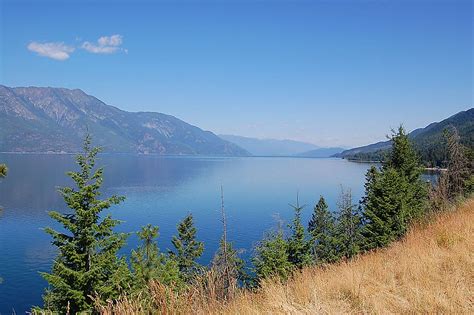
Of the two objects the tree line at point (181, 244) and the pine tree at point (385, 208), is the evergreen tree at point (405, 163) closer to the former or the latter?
the tree line at point (181, 244)

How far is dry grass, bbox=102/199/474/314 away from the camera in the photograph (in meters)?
4.24

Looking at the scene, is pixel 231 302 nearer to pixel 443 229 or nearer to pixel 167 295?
pixel 167 295

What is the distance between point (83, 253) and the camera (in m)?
17.1

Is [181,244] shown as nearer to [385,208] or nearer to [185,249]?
[185,249]

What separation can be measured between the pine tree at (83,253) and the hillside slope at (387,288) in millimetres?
13398

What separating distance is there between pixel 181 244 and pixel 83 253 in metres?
24.7

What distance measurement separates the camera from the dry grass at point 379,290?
424cm

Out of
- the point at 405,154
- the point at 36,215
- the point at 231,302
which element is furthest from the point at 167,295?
the point at 36,215

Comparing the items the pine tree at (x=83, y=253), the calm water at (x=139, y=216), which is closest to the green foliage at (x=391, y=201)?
the calm water at (x=139, y=216)

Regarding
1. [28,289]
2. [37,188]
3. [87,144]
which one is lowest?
[28,289]

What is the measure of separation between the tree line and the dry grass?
46cm

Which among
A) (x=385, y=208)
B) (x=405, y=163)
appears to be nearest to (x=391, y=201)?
(x=385, y=208)

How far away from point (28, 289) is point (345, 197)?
4187cm

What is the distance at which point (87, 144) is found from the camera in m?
18.9
